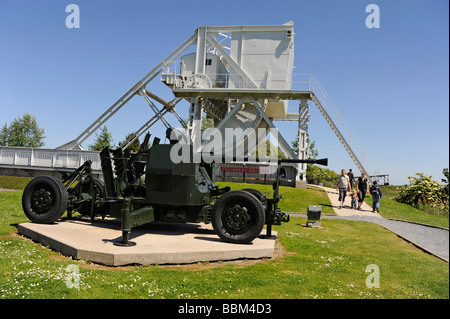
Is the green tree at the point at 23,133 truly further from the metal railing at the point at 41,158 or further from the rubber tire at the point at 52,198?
the rubber tire at the point at 52,198

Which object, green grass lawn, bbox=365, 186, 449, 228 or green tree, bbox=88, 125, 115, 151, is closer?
green grass lawn, bbox=365, 186, 449, 228

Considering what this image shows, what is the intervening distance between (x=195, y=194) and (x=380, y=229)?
26.3 ft

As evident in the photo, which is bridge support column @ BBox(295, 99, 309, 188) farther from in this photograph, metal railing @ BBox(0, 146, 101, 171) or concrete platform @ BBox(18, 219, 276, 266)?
concrete platform @ BBox(18, 219, 276, 266)

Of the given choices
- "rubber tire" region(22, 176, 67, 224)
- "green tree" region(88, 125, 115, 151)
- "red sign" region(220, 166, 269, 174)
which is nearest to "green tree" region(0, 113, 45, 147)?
"green tree" region(88, 125, 115, 151)

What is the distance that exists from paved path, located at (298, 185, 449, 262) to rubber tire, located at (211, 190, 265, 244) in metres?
4.28

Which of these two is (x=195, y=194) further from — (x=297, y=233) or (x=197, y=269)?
(x=297, y=233)

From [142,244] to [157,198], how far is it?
127cm

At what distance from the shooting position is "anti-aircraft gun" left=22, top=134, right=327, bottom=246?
7375 millimetres

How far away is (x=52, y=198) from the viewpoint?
8.64 m

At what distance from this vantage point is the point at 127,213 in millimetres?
6715

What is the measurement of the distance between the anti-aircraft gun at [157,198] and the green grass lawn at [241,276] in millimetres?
882

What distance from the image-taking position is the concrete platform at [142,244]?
624cm

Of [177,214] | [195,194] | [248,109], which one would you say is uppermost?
[248,109]
